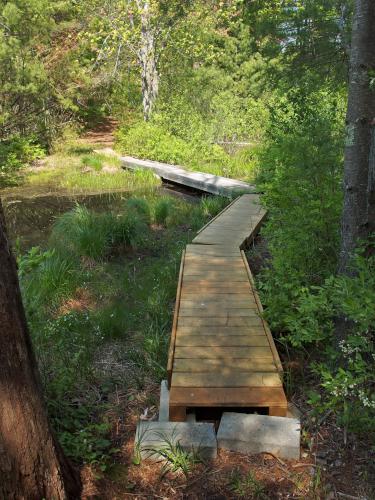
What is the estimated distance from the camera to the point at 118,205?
10.9m

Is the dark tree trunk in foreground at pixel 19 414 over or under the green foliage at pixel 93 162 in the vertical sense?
over

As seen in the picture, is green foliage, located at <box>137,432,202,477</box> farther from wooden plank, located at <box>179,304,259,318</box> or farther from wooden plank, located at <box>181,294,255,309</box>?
wooden plank, located at <box>181,294,255,309</box>

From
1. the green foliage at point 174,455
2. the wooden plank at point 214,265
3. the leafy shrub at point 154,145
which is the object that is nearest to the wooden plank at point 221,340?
the green foliage at point 174,455

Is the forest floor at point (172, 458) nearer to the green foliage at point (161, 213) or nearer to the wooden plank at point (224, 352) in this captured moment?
the wooden plank at point (224, 352)

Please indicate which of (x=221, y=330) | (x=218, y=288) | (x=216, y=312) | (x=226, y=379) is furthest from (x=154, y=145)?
(x=226, y=379)

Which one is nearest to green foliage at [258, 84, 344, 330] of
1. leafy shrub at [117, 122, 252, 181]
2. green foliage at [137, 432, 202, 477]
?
green foliage at [137, 432, 202, 477]

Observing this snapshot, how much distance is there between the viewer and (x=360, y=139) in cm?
295

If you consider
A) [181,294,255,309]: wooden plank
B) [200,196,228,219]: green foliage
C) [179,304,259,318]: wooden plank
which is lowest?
[200,196,228,219]: green foliage

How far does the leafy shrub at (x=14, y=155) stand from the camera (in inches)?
538

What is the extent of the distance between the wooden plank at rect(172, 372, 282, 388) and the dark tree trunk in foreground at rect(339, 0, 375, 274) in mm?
880

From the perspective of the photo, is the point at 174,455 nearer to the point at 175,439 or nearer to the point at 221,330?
the point at 175,439

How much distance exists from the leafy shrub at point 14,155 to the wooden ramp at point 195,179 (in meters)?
2.96

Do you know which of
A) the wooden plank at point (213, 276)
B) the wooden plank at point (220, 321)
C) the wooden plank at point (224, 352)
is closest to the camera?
the wooden plank at point (224, 352)

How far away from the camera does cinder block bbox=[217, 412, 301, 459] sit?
2.68 meters
